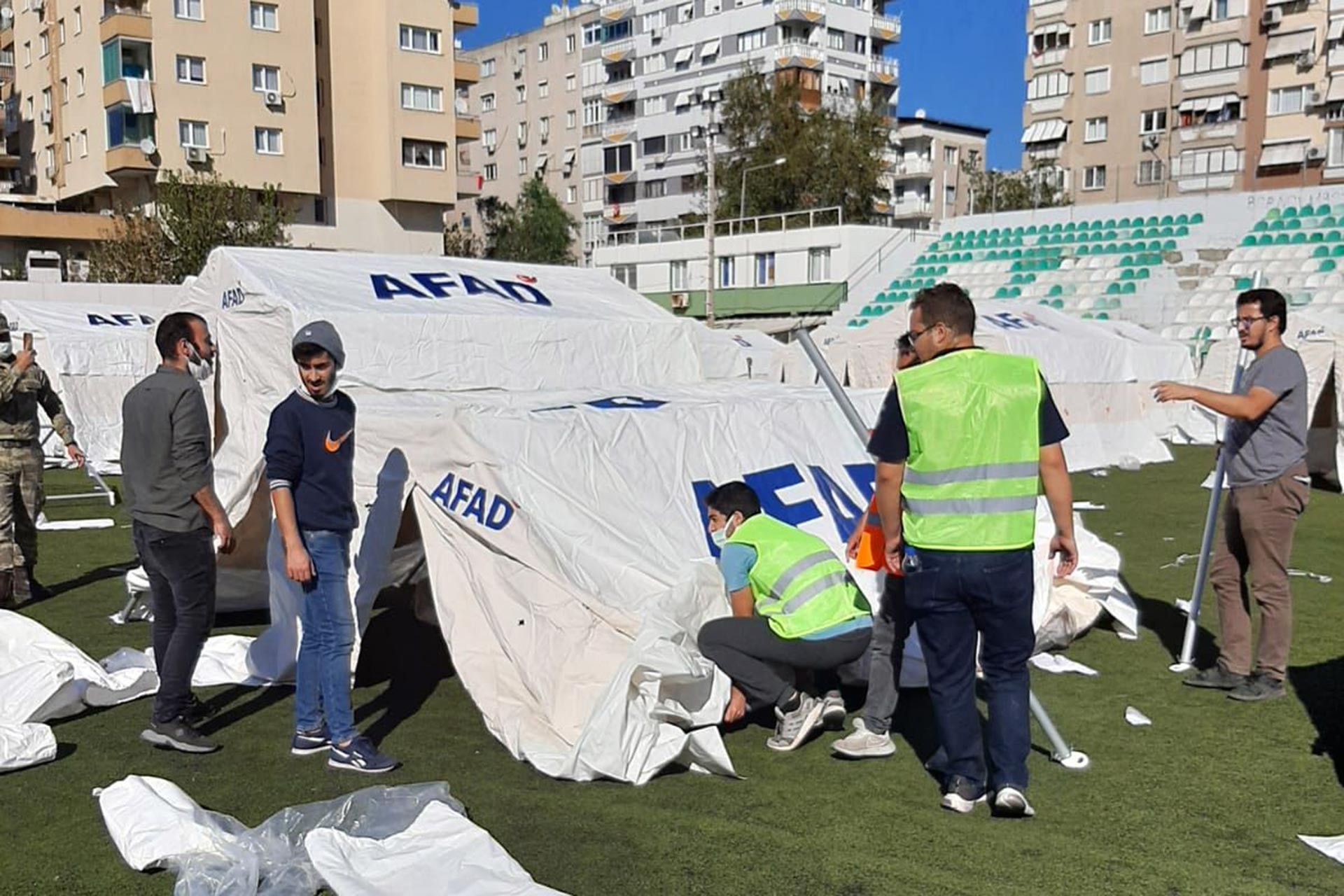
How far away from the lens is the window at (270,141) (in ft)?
133

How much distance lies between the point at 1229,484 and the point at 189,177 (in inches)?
1370

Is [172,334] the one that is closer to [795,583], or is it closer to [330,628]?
[330,628]

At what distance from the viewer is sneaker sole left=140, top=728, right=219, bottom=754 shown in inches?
203

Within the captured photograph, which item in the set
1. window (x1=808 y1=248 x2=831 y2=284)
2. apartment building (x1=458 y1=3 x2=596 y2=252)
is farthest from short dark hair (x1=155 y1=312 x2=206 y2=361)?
apartment building (x1=458 y1=3 x2=596 y2=252)

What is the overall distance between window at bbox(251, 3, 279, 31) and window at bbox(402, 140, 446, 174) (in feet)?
19.2

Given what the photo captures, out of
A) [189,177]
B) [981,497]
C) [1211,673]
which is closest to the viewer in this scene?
[981,497]

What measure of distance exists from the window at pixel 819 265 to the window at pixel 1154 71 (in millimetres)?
23875

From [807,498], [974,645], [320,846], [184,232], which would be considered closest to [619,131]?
[184,232]

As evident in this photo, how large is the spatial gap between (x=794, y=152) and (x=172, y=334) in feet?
146

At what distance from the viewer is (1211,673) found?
612 cm

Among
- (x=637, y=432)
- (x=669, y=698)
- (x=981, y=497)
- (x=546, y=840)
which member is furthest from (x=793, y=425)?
(x=546, y=840)

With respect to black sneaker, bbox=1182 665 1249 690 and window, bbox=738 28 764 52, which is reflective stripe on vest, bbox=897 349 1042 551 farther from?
window, bbox=738 28 764 52

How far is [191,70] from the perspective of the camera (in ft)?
130

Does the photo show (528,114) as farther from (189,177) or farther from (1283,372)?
(1283,372)
